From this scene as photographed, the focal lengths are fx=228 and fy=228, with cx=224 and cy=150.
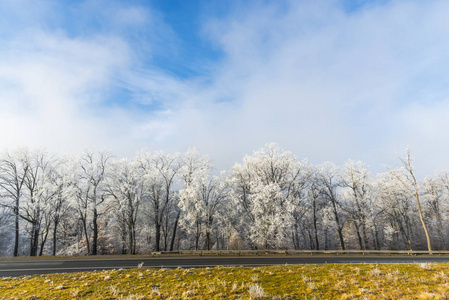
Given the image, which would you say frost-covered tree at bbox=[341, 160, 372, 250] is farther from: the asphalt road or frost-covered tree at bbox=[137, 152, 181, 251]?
frost-covered tree at bbox=[137, 152, 181, 251]

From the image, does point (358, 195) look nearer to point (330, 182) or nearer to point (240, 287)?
point (330, 182)

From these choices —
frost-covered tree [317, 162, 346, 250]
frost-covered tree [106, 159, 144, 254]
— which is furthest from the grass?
frost-covered tree [317, 162, 346, 250]

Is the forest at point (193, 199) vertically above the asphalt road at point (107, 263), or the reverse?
the forest at point (193, 199)

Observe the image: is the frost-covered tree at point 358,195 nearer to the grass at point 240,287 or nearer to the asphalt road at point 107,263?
the asphalt road at point 107,263

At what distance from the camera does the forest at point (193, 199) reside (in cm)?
3030

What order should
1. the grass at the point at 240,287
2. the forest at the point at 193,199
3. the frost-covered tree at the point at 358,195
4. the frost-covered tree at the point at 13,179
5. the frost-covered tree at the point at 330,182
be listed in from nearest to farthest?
1. the grass at the point at 240,287
2. the frost-covered tree at the point at 13,179
3. the forest at the point at 193,199
4. the frost-covered tree at the point at 358,195
5. the frost-covered tree at the point at 330,182

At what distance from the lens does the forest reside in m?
30.3

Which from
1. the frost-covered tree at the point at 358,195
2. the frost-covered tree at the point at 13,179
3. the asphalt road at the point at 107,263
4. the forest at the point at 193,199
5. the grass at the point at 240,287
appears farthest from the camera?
the frost-covered tree at the point at 358,195

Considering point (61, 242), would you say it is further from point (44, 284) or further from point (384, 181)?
point (384, 181)

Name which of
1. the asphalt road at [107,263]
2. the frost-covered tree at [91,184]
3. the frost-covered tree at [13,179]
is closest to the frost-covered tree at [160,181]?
the frost-covered tree at [91,184]

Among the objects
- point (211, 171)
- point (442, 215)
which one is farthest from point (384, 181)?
point (211, 171)

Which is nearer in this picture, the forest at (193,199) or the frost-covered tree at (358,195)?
the forest at (193,199)

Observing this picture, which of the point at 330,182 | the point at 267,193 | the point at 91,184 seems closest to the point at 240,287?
the point at 267,193

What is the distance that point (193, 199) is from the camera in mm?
31719
